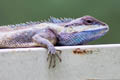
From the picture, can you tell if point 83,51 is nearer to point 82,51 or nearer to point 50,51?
point 82,51

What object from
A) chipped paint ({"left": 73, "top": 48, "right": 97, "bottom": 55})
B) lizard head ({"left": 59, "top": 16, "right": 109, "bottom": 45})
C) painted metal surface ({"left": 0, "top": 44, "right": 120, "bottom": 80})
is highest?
lizard head ({"left": 59, "top": 16, "right": 109, "bottom": 45})

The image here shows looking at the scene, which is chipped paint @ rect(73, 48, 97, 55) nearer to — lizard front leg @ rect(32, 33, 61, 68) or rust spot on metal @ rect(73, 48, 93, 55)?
rust spot on metal @ rect(73, 48, 93, 55)

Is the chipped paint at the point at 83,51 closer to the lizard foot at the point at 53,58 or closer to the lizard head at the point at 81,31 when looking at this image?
the lizard foot at the point at 53,58

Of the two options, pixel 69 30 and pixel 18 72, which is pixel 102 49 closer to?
pixel 18 72

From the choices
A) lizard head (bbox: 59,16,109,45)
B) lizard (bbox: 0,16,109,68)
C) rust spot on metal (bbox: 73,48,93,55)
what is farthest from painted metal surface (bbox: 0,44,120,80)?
lizard head (bbox: 59,16,109,45)

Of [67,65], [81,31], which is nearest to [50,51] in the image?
[67,65]

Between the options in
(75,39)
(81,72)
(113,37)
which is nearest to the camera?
(81,72)

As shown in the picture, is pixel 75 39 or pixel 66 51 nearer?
pixel 66 51

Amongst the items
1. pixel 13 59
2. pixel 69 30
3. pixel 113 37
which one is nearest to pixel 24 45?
pixel 69 30
